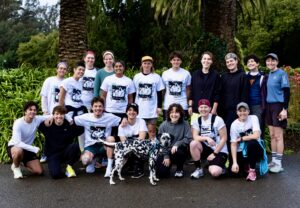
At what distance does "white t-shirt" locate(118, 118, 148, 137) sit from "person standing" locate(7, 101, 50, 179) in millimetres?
1365

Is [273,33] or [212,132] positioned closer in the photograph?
[212,132]

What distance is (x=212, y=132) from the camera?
7262 millimetres

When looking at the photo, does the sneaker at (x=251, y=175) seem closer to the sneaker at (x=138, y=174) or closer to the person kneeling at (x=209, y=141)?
the person kneeling at (x=209, y=141)

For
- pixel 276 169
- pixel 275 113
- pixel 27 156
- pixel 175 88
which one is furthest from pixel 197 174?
pixel 27 156

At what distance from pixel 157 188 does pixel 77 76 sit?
2582 mm

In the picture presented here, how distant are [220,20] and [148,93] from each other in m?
3.73

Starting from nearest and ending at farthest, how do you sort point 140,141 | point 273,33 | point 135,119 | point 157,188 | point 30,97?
point 157,188 < point 140,141 < point 135,119 < point 30,97 < point 273,33

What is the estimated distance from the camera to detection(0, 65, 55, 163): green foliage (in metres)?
8.91

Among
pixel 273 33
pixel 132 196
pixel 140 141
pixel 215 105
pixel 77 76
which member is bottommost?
pixel 132 196

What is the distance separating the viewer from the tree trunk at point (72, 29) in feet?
37.4

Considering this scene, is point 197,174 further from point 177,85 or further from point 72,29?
point 72,29

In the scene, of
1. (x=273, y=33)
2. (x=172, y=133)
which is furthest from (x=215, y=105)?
(x=273, y=33)

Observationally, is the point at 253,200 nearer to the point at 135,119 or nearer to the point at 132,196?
the point at 132,196

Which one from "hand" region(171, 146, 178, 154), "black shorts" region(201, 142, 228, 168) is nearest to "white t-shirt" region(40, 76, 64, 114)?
"hand" region(171, 146, 178, 154)
